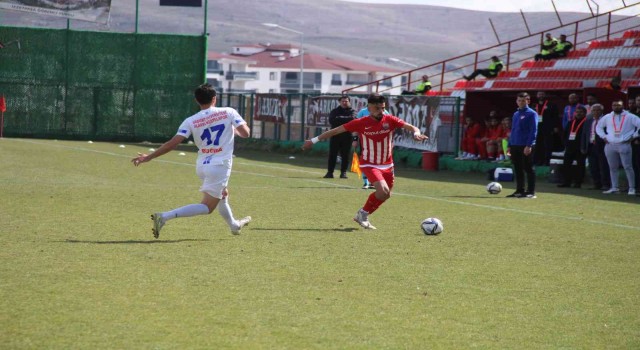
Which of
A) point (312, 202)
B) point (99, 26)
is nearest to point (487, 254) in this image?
point (312, 202)

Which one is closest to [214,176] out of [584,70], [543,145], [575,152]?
[575,152]

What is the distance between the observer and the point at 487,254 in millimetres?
11828

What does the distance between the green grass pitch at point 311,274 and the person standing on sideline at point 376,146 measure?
0.42 meters

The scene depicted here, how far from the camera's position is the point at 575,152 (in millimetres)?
23391

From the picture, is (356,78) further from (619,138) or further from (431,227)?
(431,227)

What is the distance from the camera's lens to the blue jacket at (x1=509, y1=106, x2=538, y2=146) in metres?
19.4

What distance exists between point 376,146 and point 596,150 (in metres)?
9.84

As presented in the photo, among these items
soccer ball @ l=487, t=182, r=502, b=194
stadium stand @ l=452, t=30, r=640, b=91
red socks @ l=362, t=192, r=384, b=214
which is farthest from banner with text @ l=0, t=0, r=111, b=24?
red socks @ l=362, t=192, r=384, b=214

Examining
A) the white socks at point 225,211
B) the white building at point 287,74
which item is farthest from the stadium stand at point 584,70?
the white building at point 287,74

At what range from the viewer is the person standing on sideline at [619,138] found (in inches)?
843

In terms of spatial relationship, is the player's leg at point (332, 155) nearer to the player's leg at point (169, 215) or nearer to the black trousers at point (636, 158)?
the black trousers at point (636, 158)

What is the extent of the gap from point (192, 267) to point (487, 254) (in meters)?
3.49

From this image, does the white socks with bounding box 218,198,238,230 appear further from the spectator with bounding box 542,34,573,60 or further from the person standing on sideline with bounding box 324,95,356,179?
the spectator with bounding box 542,34,573,60

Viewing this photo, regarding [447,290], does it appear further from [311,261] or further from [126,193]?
[126,193]
